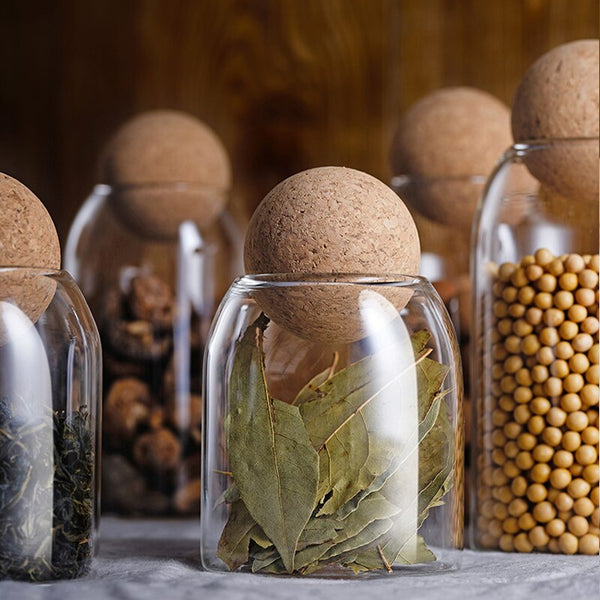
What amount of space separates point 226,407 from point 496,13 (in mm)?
832

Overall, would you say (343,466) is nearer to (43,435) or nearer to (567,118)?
(43,435)

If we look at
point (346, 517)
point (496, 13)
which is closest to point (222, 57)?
point (496, 13)

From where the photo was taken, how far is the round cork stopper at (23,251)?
24.5 inches

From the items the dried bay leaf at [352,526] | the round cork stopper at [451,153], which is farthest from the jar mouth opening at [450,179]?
the dried bay leaf at [352,526]

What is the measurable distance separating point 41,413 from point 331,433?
0.17 m

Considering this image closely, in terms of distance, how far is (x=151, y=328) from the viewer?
97 centimetres

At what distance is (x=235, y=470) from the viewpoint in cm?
64

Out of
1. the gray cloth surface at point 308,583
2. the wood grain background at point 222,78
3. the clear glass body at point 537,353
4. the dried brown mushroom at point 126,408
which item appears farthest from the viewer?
the wood grain background at point 222,78

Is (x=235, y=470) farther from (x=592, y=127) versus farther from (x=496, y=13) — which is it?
(x=496, y=13)

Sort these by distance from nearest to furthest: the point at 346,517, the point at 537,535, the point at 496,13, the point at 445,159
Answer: the point at 346,517 < the point at 537,535 < the point at 445,159 < the point at 496,13

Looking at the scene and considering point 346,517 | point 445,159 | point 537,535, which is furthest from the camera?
point 445,159

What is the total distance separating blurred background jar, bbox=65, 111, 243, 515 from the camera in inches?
37.6

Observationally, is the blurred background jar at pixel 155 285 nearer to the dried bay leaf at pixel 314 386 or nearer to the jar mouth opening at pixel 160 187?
the jar mouth opening at pixel 160 187

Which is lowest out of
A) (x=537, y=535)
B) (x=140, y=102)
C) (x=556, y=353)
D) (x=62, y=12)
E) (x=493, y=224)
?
(x=537, y=535)
